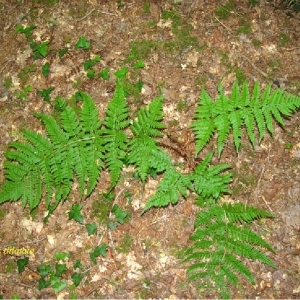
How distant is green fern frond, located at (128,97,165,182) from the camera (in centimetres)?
402

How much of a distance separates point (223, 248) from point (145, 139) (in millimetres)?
1583

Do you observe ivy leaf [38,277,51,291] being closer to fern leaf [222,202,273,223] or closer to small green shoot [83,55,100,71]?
fern leaf [222,202,273,223]

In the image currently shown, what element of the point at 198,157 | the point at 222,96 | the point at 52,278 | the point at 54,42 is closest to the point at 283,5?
the point at 222,96

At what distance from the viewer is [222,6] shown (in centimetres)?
500

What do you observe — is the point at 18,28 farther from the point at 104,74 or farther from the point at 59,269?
the point at 59,269

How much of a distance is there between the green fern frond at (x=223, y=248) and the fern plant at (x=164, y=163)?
0.01 metres

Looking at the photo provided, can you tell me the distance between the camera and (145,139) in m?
4.12

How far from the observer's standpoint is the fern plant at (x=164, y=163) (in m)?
3.96

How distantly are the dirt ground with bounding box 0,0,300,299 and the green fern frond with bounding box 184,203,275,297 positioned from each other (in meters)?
0.24

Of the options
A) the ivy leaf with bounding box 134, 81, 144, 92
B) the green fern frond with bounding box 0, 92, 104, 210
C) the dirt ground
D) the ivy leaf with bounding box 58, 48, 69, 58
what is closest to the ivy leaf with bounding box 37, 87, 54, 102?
the dirt ground

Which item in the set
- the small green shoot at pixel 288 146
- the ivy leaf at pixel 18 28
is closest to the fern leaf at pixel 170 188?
the small green shoot at pixel 288 146

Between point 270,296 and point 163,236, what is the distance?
145 cm

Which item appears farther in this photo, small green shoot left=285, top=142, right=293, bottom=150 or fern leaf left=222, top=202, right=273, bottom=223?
small green shoot left=285, top=142, right=293, bottom=150

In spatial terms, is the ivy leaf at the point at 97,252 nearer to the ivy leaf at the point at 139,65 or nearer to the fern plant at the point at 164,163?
the fern plant at the point at 164,163
